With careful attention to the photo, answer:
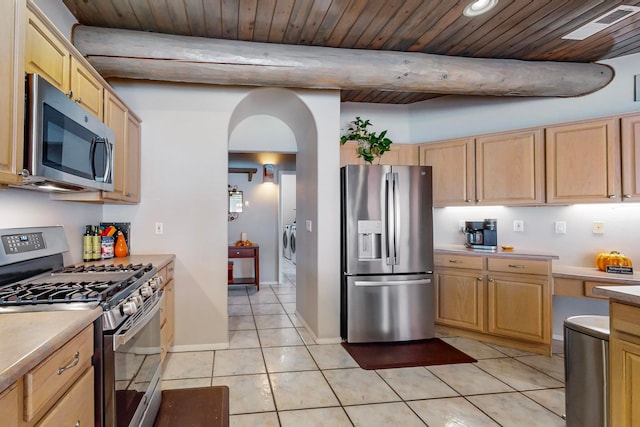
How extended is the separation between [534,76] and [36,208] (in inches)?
158

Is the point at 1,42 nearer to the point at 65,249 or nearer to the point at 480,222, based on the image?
the point at 65,249

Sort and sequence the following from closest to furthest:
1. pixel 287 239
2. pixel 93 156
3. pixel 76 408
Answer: pixel 76 408 → pixel 93 156 → pixel 287 239

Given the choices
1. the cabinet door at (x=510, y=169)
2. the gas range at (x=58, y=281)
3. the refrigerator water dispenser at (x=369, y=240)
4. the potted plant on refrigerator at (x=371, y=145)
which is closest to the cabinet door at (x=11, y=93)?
the gas range at (x=58, y=281)

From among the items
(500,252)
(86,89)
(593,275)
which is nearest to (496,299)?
(500,252)

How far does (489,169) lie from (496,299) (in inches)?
50.8

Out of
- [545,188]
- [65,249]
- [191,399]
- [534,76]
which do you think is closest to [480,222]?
[545,188]

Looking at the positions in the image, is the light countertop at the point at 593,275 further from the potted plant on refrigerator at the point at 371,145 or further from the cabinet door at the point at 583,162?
the potted plant on refrigerator at the point at 371,145

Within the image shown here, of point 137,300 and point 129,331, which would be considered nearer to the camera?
point 129,331

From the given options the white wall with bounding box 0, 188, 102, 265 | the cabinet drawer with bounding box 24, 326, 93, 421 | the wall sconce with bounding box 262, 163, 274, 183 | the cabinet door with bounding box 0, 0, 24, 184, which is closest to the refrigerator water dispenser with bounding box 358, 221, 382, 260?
the white wall with bounding box 0, 188, 102, 265

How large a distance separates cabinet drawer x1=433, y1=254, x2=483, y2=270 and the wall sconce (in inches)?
136

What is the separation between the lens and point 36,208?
82.4 inches

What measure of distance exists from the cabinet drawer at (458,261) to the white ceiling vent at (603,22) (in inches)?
79.4

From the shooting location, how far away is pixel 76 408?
1.18 meters

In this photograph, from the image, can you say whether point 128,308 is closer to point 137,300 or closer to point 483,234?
point 137,300
